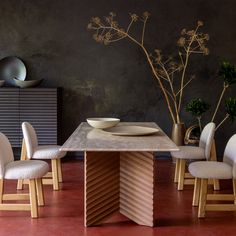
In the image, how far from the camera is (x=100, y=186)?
3426 mm

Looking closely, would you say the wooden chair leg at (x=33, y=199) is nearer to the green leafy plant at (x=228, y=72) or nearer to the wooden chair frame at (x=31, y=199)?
the wooden chair frame at (x=31, y=199)

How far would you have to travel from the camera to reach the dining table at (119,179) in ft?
11.0

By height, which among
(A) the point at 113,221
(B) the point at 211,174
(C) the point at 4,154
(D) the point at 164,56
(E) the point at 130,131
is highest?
(D) the point at 164,56

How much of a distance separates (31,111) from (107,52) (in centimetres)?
141

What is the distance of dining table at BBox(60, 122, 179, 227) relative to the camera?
3.35 metres

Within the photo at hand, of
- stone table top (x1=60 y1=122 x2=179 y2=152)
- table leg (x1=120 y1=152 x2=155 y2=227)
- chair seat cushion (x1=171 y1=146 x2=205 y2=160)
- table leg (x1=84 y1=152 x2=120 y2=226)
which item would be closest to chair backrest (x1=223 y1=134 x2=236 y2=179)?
chair seat cushion (x1=171 y1=146 x2=205 y2=160)

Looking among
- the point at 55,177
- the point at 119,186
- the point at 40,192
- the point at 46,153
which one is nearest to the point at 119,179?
the point at 119,186

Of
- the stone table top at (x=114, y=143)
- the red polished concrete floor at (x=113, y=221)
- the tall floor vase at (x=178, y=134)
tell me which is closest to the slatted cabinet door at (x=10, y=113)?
the red polished concrete floor at (x=113, y=221)

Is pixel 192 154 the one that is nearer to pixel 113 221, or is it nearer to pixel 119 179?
pixel 119 179

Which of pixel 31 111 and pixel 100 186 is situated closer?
pixel 100 186

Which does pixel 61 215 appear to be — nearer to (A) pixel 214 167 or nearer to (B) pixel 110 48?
(A) pixel 214 167

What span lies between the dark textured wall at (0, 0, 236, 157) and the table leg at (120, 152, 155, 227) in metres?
2.80

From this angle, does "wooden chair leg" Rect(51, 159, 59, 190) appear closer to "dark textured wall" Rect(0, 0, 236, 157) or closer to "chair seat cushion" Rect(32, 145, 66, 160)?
"chair seat cushion" Rect(32, 145, 66, 160)

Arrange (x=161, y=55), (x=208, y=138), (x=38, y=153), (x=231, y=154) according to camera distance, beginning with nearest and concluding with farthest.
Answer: (x=231, y=154), (x=208, y=138), (x=38, y=153), (x=161, y=55)
